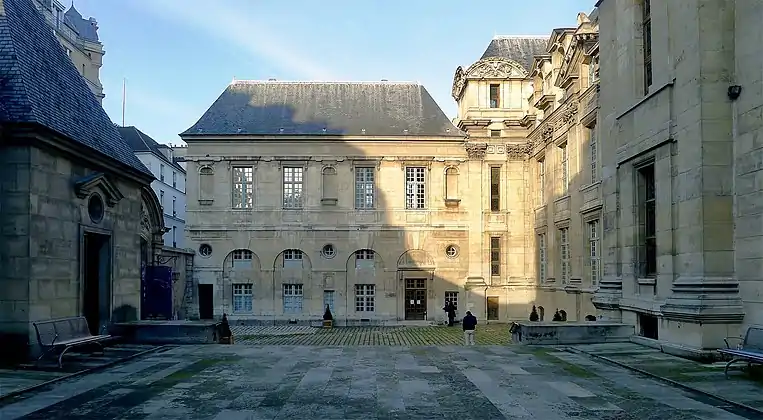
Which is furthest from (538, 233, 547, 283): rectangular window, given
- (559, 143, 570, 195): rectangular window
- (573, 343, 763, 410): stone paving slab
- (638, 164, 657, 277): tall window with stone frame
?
(573, 343, 763, 410): stone paving slab

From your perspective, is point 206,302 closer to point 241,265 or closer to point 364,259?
point 241,265

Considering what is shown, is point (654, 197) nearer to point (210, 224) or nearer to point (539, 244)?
point (539, 244)

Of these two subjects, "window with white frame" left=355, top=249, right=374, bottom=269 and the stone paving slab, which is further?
"window with white frame" left=355, top=249, right=374, bottom=269

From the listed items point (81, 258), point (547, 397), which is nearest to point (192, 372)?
point (81, 258)

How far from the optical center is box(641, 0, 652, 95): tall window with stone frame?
17225mm

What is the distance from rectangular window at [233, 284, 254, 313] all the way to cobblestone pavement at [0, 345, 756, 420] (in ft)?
85.5

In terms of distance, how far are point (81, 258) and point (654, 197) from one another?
41.8 ft

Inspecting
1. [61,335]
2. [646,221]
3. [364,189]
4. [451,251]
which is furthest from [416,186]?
[61,335]

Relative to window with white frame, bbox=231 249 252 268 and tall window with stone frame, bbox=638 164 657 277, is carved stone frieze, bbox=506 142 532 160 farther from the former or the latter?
tall window with stone frame, bbox=638 164 657 277

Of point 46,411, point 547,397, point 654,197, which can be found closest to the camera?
point 46,411

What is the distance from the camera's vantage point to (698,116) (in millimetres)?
14039

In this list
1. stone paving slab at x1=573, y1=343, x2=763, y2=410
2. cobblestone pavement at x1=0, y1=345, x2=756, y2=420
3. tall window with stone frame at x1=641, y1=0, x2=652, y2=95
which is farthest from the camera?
tall window with stone frame at x1=641, y1=0, x2=652, y2=95

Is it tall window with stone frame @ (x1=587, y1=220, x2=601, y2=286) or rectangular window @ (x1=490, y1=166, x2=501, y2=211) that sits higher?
rectangular window @ (x1=490, y1=166, x2=501, y2=211)

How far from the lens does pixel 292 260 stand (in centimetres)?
4175
